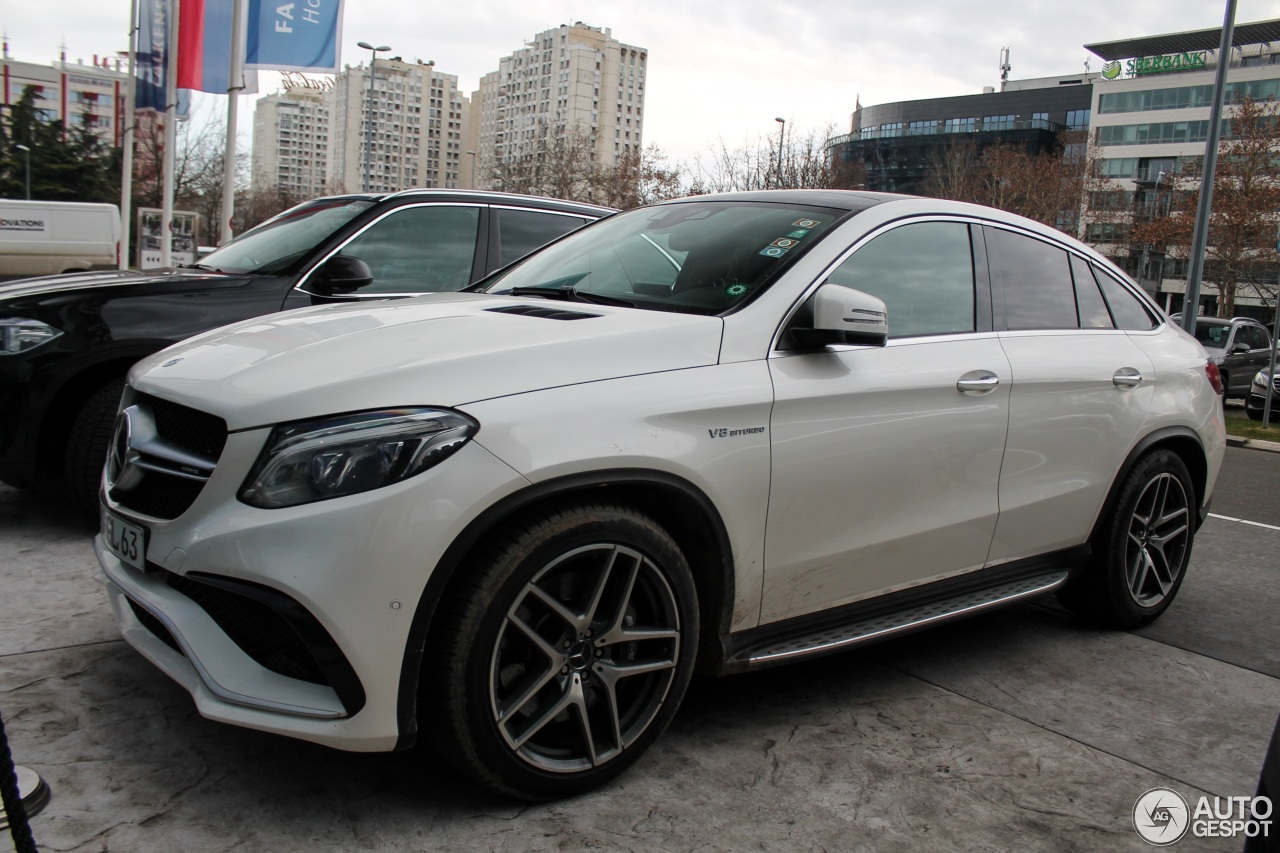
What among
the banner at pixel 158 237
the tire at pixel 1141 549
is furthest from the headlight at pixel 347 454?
the banner at pixel 158 237

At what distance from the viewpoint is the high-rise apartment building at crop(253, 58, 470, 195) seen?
9438cm

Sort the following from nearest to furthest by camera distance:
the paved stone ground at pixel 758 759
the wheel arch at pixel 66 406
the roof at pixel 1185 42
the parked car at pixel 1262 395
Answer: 1. the paved stone ground at pixel 758 759
2. the wheel arch at pixel 66 406
3. the parked car at pixel 1262 395
4. the roof at pixel 1185 42

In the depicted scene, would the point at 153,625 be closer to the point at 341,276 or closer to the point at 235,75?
the point at 341,276

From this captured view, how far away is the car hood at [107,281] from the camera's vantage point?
4715 millimetres

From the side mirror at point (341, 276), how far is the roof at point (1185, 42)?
8844 cm

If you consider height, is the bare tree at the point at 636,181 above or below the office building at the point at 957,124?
below

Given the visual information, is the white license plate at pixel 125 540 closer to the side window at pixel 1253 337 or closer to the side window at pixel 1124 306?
the side window at pixel 1124 306

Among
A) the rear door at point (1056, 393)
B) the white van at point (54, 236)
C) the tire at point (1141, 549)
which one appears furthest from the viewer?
the white van at point (54, 236)

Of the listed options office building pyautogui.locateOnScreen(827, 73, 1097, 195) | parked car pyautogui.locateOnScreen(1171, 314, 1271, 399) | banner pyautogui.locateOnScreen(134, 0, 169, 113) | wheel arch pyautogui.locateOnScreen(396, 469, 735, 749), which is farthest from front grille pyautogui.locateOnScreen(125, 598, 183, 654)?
office building pyautogui.locateOnScreen(827, 73, 1097, 195)

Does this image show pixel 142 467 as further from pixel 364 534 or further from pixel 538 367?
pixel 538 367

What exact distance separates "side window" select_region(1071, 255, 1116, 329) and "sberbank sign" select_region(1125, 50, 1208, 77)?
295 feet

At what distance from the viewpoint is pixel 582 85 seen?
106 m

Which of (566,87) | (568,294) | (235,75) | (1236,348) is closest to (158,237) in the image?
(235,75)

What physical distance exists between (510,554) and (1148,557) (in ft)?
10.3
